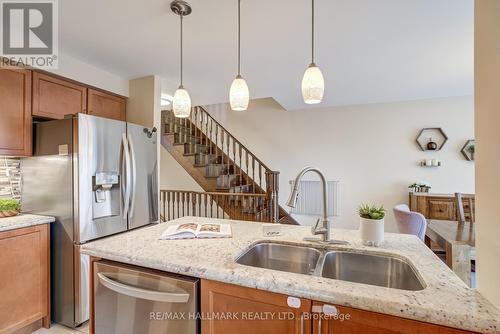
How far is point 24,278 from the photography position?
1.93m

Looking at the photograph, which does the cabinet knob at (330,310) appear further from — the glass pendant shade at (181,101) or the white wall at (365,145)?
the white wall at (365,145)

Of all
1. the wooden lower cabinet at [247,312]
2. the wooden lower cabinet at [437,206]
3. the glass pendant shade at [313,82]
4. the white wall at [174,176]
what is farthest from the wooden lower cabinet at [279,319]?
the white wall at [174,176]

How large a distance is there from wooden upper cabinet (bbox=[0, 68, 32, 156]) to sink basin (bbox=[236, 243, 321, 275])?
2.23 m

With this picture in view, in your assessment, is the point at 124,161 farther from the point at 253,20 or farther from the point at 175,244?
the point at 253,20

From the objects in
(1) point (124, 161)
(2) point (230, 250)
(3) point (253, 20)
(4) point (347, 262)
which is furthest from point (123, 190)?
(4) point (347, 262)

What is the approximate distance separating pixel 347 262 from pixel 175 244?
90 cm

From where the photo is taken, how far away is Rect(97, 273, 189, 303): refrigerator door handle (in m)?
1.04

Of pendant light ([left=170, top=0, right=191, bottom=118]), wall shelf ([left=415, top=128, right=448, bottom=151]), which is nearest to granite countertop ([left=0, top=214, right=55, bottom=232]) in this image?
pendant light ([left=170, top=0, right=191, bottom=118])

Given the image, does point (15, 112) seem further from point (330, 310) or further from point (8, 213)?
point (330, 310)

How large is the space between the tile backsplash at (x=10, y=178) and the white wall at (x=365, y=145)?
12.5 feet

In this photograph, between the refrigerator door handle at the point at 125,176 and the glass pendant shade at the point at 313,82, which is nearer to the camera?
the glass pendant shade at the point at 313,82

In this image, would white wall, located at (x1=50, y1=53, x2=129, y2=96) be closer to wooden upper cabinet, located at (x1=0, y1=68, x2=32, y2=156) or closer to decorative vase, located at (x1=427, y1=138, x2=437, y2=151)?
wooden upper cabinet, located at (x1=0, y1=68, x2=32, y2=156)

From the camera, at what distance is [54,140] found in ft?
7.00

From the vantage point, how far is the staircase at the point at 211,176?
3957mm
